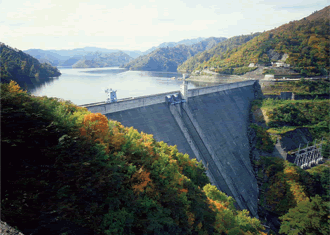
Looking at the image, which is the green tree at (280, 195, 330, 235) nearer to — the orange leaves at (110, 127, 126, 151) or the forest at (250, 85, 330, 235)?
the forest at (250, 85, 330, 235)

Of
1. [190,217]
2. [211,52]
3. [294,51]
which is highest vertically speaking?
[211,52]

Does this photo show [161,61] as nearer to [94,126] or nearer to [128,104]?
[128,104]

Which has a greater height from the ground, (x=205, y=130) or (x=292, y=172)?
(x=205, y=130)

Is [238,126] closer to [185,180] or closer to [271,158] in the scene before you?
[271,158]

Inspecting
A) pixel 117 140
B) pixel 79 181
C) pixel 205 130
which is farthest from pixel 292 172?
pixel 79 181

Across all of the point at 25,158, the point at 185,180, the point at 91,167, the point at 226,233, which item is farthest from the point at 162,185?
the point at 25,158

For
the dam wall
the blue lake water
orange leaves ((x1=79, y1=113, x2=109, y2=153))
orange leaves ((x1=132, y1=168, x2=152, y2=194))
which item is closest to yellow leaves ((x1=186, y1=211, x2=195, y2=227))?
orange leaves ((x1=132, y1=168, x2=152, y2=194))

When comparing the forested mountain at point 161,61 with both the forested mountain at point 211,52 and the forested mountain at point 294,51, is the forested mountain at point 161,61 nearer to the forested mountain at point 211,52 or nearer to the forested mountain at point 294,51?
the forested mountain at point 211,52
